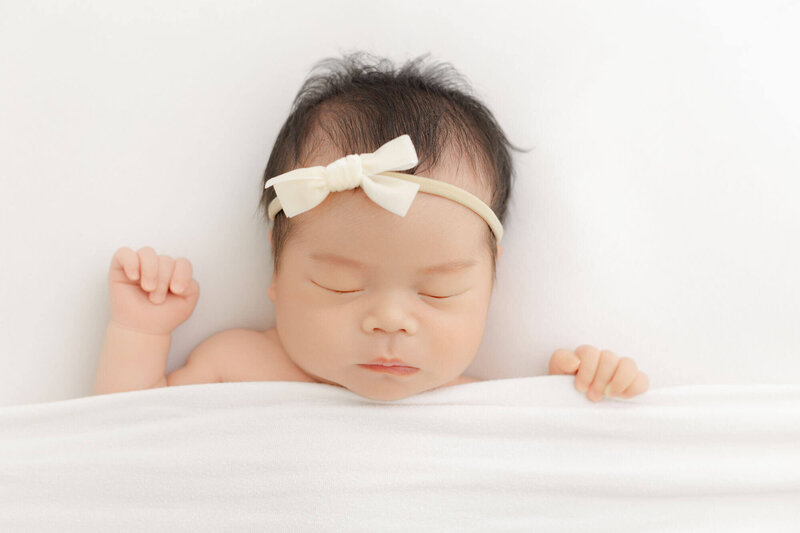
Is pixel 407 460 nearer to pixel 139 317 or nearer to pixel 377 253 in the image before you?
pixel 377 253

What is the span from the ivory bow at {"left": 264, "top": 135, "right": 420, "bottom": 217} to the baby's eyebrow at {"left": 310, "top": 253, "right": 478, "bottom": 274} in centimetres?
11

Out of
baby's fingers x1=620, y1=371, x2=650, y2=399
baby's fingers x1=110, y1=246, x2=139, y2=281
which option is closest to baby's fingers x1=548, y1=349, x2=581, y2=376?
baby's fingers x1=620, y1=371, x2=650, y2=399

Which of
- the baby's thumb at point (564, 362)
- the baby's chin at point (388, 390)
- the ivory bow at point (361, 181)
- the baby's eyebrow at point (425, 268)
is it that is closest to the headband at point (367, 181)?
the ivory bow at point (361, 181)

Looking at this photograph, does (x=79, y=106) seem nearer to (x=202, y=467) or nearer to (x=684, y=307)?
(x=202, y=467)

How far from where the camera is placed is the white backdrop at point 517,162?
5.69ft

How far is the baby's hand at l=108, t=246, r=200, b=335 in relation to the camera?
169 centimetres

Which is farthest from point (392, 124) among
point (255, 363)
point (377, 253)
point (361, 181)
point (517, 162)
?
point (255, 363)

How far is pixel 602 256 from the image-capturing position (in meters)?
1.77

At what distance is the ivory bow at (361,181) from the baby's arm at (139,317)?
46 cm

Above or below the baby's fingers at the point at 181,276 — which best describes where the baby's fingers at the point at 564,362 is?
below

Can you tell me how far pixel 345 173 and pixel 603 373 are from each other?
2.49ft

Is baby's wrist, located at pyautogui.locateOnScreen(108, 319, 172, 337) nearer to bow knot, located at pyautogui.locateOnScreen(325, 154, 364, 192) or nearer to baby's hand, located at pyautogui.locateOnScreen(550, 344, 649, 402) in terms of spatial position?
bow knot, located at pyautogui.locateOnScreen(325, 154, 364, 192)

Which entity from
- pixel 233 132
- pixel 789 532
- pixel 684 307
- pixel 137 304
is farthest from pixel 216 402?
pixel 789 532

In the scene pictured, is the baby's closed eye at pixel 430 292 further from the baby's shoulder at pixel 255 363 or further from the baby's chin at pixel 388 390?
the baby's shoulder at pixel 255 363
